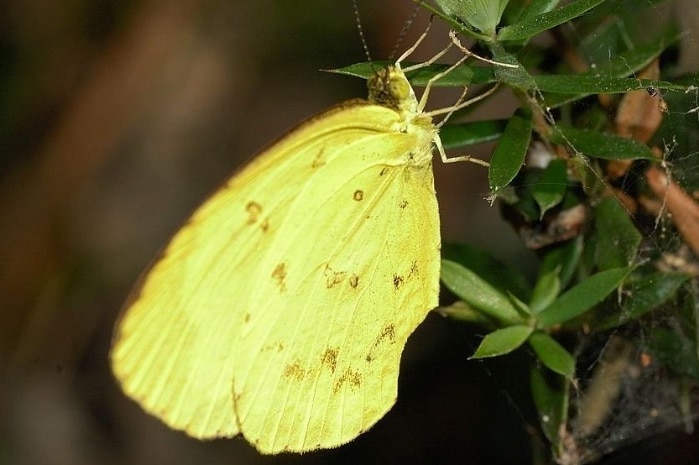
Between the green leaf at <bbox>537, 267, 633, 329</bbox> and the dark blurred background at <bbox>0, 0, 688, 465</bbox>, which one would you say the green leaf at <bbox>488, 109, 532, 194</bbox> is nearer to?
the green leaf at <bbox>537, 267, 633, 329</bbox>

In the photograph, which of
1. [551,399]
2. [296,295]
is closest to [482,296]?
[551,399]

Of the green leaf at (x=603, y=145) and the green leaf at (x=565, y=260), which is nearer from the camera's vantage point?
the green leaf at (x=603, y=145)

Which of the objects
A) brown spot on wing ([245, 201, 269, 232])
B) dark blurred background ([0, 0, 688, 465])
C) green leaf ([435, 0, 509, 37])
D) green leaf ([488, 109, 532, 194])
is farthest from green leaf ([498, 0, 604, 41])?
dark blurred background ([0, 0, 688, 465])

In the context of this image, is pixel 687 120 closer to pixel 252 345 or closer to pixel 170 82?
pixel 252 345

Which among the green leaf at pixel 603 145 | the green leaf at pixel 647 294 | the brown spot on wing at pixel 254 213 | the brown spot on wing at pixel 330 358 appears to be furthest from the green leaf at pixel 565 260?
the brown spot on wing at pixel 254 213

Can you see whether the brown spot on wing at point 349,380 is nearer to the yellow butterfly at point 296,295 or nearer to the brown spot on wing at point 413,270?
the yellow butterfly at point 296,295
